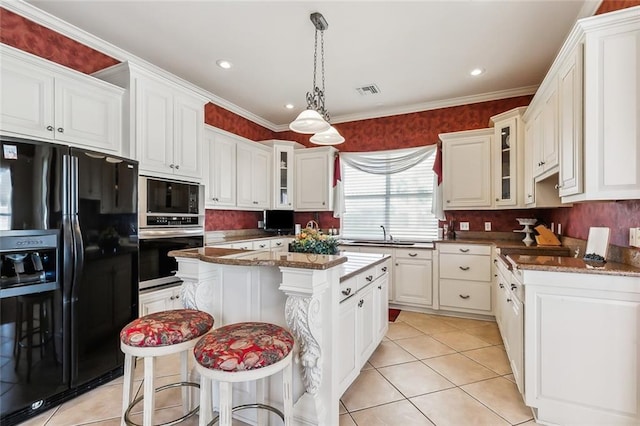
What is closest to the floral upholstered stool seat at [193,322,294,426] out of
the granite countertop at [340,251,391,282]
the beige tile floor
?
the granite countertop at [340,251,391,282]

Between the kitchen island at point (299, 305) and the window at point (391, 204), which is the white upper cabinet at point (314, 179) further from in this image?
the kitchen island at point (299, 305)

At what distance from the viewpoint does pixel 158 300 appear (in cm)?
280

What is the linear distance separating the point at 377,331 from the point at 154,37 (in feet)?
10.9

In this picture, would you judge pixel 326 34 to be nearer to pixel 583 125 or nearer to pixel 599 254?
pixel 583 125

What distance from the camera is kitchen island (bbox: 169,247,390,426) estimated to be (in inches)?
61.4

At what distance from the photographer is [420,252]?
3.94 metres

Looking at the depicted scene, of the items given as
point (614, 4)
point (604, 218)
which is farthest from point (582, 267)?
point (614, 4)

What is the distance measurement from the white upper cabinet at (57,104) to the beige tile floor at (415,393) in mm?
1889

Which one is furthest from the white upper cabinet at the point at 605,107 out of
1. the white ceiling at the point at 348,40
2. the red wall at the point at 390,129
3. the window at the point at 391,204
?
the window at the point at 391,204

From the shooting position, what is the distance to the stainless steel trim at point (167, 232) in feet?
8.85

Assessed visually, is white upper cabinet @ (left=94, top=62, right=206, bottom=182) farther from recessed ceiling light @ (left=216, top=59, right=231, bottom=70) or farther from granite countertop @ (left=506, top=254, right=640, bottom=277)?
granite countertop @ (left=506, top=254, right=640, bottom=277)

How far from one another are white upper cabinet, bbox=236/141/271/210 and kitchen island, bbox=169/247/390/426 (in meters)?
2.45

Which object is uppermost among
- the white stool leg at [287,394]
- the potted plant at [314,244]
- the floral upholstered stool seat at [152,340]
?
the potted plant at [314,244]

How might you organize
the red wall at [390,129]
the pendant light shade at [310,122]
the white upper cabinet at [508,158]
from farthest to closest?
the white upper cabinet at [508,158] → the pendant light shade at [310,122] → the red wall at [390,129]
